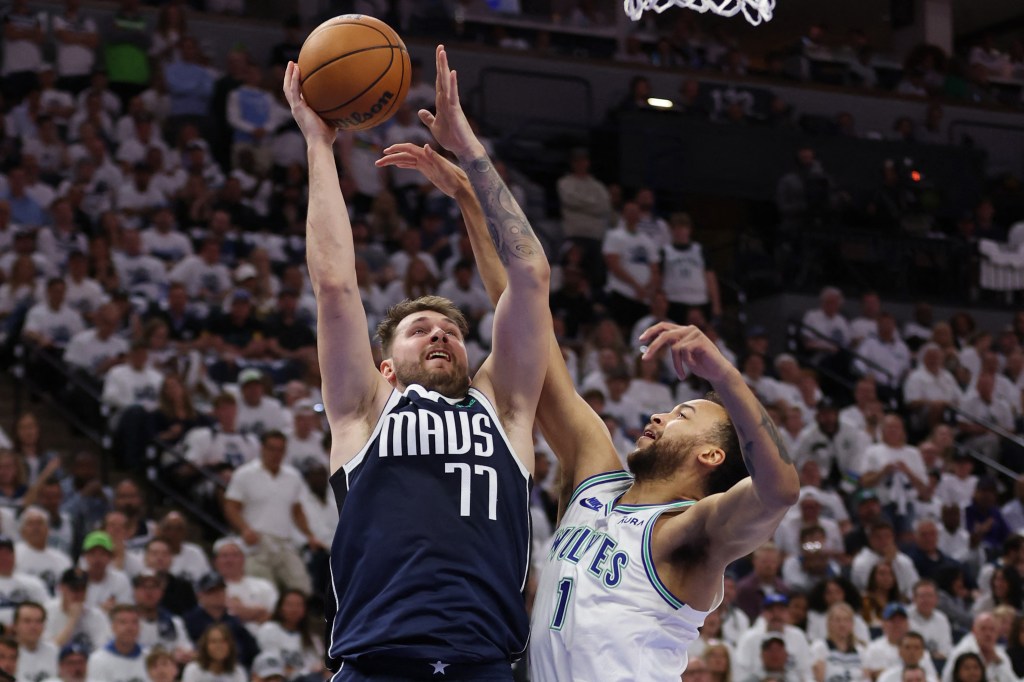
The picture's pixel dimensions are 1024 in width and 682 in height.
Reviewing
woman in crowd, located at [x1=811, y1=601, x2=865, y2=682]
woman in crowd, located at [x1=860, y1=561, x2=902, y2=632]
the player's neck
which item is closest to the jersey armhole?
the player's neck

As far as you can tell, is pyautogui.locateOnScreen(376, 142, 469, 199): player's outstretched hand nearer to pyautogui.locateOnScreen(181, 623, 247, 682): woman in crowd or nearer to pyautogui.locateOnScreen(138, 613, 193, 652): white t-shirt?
pyautogui.locateOnScreen(181, 623, 247, 682): woman in crowd

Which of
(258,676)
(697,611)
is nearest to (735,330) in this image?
(258,676)

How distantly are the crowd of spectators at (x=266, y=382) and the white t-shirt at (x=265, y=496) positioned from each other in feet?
0.05

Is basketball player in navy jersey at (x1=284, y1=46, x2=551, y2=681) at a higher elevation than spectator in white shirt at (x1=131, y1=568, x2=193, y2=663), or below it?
higher

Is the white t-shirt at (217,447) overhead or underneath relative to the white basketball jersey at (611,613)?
overhead

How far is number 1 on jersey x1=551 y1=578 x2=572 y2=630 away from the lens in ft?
15.0

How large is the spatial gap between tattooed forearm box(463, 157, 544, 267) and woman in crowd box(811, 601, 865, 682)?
246 inches

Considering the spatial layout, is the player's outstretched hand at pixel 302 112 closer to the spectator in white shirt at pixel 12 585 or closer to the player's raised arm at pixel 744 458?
the player's raised arm at pixel 744 458

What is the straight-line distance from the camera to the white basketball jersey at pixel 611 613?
177 inches

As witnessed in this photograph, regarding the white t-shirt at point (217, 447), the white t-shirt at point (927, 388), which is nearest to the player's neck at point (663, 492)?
the white t-shirt at point (217, 447)

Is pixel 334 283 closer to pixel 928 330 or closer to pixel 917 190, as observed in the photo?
pixel 928 330

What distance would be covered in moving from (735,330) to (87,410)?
7346 mm

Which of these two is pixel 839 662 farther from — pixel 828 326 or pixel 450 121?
pixel 450 121

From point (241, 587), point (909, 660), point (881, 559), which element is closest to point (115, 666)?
point (241, 587)
